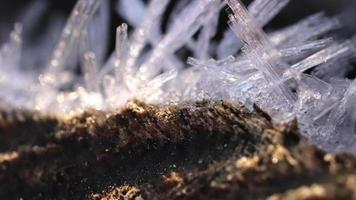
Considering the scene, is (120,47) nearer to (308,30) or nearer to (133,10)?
(308,30)

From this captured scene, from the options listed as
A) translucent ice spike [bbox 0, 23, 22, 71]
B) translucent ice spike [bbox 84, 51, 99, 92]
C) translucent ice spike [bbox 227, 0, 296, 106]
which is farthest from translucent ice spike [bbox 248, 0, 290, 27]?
translucent ice spike [bbox 0, 23, 22, 71]

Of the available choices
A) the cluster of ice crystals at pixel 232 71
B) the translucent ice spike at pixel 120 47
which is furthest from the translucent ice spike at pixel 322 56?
the translucent ice spike at pixel 120 47

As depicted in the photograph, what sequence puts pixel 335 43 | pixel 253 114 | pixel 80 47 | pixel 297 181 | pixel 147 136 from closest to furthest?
pixel 297 181 < pixel 253 114 < pixel 147 136 < pixel 335 43 < pixel 80 47

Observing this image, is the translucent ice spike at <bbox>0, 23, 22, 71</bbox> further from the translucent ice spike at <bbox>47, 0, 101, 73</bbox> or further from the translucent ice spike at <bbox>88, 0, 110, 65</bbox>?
the translucent ice spike at <bbox>88, 0, 110, 65</bbox>

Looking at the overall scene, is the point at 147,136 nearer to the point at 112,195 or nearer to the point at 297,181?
the point at 112,195

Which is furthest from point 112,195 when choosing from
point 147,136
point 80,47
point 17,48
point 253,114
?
point 17,48

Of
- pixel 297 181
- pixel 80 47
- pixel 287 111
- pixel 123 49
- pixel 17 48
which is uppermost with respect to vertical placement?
pixel 17 48
